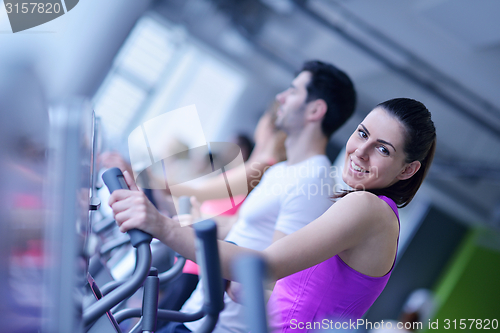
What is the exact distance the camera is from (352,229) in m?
0.77

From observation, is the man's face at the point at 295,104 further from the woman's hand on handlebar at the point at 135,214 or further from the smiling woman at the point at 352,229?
the woman's hand on handlebar at the point at 135,214

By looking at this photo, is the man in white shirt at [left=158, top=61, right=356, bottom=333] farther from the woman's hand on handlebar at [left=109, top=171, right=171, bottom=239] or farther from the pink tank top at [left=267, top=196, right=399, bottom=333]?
the woman's hand on handlebar at [left=109, top=171, right=171, bottom=239]

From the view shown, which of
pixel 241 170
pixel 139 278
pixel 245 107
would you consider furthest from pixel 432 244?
pixel 139 278

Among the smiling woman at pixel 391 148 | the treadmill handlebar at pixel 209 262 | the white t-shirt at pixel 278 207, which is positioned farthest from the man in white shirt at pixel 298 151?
the treadmill handlebar at pixel 209 262

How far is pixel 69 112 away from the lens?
1.72 ft

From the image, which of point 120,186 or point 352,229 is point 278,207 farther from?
point 120,186

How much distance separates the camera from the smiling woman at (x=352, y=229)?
73 centimetres

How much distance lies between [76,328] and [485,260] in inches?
262

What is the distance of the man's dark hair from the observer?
3.56ft

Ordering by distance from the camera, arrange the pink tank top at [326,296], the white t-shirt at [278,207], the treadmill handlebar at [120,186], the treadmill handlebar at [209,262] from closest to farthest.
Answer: the treadmill handlebar at [209,262], the treadmill handlebar at [120,186], the pink tank top at [326,296], the white t-shirt at [278,207]

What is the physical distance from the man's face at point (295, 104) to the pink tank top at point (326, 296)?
35 centimetres

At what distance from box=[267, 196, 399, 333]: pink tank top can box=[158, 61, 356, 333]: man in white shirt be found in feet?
0.58

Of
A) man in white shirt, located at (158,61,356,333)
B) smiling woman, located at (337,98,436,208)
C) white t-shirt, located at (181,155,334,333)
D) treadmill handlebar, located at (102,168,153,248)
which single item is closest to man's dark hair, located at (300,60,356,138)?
man in white shirt, located at (158,61,356,333)

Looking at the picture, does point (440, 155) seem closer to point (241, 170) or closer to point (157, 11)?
point (241, 170)
